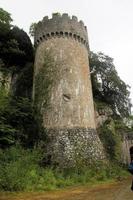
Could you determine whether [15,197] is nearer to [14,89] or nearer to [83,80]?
[83,80]

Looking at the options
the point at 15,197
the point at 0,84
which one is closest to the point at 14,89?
the point at 0,84

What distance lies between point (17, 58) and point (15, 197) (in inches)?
654

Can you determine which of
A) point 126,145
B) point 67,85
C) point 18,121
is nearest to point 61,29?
point 67,85

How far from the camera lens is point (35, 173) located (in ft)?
53.0

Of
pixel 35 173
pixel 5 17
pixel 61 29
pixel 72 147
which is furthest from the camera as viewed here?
pixel 5 17

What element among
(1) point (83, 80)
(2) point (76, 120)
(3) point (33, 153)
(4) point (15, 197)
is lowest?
(4) point (15, 197)

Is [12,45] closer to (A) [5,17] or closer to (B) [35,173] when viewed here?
(A) [5,17]

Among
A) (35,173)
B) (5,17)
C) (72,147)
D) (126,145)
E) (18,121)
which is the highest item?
(5,17)

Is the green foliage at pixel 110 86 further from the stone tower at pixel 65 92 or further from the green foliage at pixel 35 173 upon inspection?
the green foliage at pixel 35 173

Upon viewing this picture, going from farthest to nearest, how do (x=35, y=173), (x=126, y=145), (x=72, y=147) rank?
(x=126, y=145) < (x=72, y=147) < (x=35, y=173)

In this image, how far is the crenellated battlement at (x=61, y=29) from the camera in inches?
909

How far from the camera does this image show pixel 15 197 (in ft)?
39.7

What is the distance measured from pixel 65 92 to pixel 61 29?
4.82 meters

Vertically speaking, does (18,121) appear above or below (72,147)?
above
